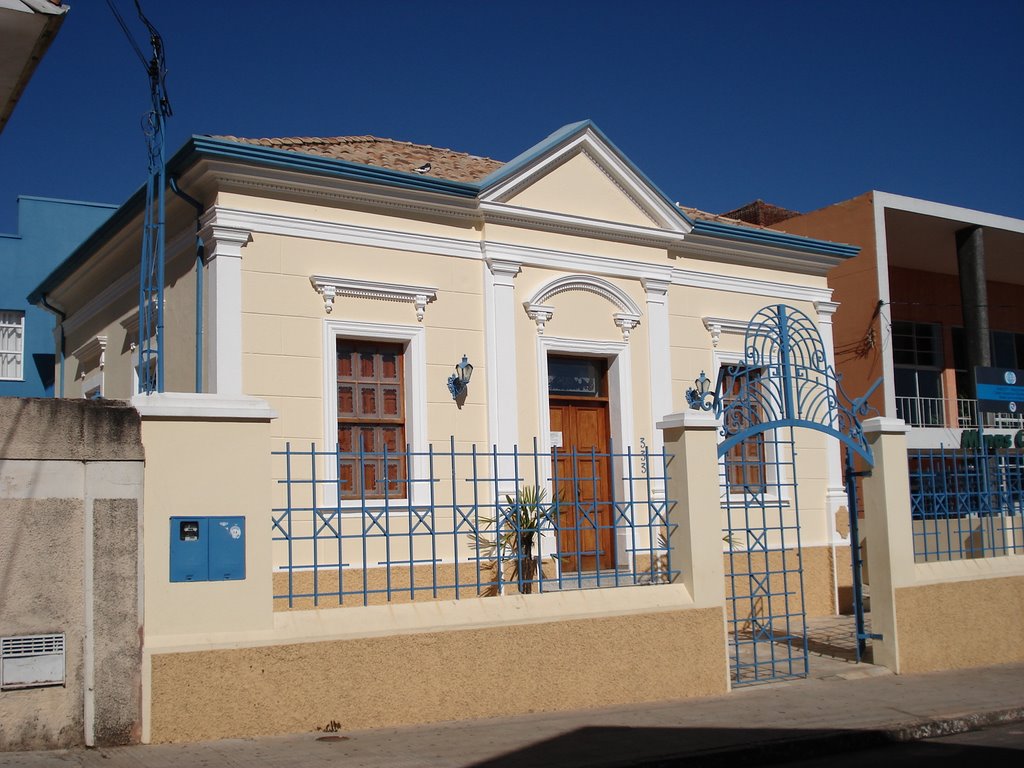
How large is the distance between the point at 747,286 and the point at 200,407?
9.33 metres

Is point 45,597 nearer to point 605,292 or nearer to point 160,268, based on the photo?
Answer: point 160,268

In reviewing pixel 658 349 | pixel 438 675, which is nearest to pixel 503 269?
pixel 658 349

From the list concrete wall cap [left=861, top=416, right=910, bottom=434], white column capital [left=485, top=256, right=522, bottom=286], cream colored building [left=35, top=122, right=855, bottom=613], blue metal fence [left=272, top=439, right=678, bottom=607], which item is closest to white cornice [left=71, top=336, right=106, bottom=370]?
cream colored building [left=35, top=122, right=855, bottom=613]

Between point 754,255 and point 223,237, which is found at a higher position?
point 754,255

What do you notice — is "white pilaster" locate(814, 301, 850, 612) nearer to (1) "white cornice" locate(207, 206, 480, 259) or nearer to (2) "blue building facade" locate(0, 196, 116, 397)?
(1) "white cornice" locate(207, 206, 480, 259)

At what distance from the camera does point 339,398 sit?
1129cm

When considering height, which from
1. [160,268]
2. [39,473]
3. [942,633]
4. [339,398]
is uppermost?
[160,268]

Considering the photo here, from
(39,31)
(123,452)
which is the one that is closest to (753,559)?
(123,452)

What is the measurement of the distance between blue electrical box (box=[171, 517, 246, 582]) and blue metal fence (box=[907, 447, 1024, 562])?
7.29 meters

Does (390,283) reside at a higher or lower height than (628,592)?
higher

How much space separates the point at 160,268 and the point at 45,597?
456 centimetres

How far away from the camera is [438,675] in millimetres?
7684

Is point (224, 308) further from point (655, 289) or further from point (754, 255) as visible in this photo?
point (754, 255)

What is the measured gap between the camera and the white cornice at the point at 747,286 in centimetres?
1401
